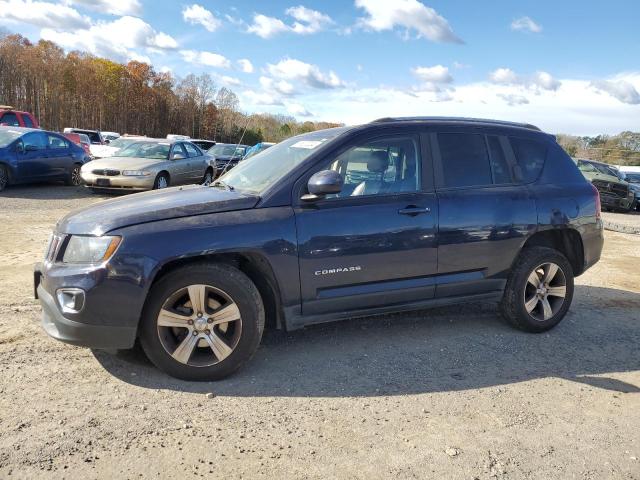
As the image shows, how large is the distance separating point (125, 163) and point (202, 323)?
1072 centimetres

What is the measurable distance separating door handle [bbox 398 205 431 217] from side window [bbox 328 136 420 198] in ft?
0.55

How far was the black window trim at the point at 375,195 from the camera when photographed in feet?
12.9

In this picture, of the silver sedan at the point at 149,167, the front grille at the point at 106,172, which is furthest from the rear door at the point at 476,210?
the front grille at the point at 106,172

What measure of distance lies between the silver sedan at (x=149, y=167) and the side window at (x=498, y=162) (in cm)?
953

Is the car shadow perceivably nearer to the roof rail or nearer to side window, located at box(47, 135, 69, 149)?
the roof rail

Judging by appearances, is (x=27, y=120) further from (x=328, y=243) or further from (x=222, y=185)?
(x=328, y=243)

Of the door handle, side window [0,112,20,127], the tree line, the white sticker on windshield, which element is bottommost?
the door handle

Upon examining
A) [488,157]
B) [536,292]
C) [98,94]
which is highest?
[98,94]

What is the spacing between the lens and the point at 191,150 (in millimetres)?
15578

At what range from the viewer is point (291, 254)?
12.4 ft

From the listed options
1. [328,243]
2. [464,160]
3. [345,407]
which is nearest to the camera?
[345,407]

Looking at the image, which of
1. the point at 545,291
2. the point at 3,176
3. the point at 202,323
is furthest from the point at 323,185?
the point at 3,176

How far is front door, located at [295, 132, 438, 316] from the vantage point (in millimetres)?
3879

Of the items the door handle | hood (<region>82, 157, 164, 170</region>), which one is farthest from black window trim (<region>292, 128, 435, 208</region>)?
hood (<region>82, 157, 164, 170</region>)
